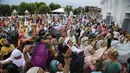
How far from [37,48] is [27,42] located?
198 cm

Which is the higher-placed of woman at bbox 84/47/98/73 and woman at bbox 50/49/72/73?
woman at bbox 50/49/72/73

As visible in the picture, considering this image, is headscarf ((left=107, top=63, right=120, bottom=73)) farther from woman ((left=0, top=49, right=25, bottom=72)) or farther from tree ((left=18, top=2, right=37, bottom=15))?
tree ((left=18, top=2, right=37, bottom=15))

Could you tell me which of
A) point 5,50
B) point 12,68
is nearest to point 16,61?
point 12,68

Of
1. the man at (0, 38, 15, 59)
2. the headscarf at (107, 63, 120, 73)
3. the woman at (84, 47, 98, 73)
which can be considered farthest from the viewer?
the man at (0, 38, 15, 59)

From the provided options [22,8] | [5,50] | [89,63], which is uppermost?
[5,50]

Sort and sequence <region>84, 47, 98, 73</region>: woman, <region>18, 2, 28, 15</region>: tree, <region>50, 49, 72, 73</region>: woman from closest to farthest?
1. <region>50, 49, 72, 73</region>: woman
2. <region>84, 47, 98, 73</region>: woman
3. <region>18, 2, 28, 15</region>: tree

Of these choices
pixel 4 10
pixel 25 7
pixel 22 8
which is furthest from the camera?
pixel 25 7

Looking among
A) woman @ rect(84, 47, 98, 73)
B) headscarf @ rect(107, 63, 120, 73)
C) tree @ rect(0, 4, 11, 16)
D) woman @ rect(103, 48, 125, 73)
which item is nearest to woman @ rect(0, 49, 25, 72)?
woman @ rect(84, 47, 98, 73)

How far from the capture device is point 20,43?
8344 mm

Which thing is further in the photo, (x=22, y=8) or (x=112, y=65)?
(x=22, y=8)

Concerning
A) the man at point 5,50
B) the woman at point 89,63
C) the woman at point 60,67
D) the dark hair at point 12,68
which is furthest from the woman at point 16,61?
the woman at point 89,63

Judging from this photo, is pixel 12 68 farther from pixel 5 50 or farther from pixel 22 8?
pixel 22 8

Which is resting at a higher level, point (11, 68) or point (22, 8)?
point (11, 68)

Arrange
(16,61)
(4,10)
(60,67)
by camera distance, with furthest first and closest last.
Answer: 1. (4,10)
2. (16,61)
3. (60,67)
